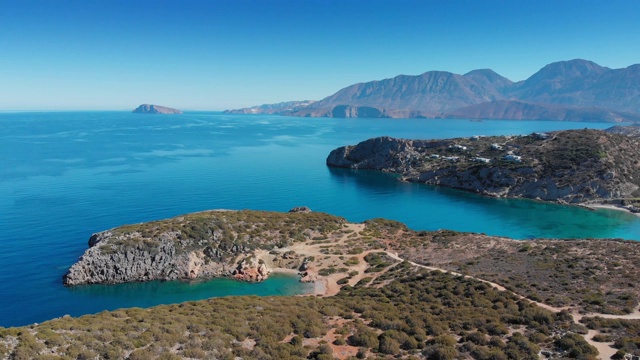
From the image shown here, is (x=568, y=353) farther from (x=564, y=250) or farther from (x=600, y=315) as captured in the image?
(x=564, y=250)

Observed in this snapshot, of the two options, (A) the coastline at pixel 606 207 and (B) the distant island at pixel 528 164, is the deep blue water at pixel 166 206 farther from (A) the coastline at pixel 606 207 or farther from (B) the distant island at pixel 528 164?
(B) the distant island at pixel 528 164

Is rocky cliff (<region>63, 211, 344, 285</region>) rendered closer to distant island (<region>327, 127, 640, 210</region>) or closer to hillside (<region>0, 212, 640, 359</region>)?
hillside (<region>0, 212, 640, 359</region>)

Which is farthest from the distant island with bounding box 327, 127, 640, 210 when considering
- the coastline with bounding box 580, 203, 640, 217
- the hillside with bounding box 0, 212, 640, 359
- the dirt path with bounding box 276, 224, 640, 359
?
the dirt path with bounding box 276, 224, 640, 359

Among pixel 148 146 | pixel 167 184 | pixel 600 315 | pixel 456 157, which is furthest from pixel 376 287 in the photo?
pixel 148 146

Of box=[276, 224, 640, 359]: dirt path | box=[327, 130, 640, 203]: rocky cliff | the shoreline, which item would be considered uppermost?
box=[327, 130, 640, 203]: rocky cliff

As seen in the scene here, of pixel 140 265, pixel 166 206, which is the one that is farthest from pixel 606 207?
pixel 166 206
